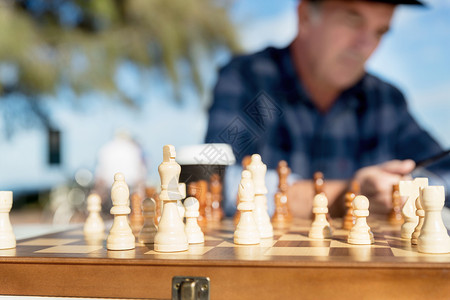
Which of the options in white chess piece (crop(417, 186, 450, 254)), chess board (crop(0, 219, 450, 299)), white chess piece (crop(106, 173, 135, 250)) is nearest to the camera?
chess board (crop(0, 219, 450, 299))

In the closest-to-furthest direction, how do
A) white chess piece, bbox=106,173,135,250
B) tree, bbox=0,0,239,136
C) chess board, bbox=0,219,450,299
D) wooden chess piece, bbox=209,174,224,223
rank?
chess board, bbox=0,219,450,299
white chess piece, bbox=106,173,135,250
wooden chess piece, bbox=209,174,224,223
tree, bbox=0,0,239,136

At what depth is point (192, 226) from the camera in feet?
4.21

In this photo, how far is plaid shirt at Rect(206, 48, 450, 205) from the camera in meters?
3.03

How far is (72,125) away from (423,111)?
4.15 metres

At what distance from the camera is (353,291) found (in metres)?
0.95

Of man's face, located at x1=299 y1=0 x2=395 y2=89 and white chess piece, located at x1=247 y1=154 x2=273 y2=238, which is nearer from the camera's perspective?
white chess piece, located at x1=247 y1=154 x2=273 y2=238

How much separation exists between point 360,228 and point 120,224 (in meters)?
0.60

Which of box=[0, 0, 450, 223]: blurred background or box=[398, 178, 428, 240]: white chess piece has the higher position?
box=[0, 0, 450, 223]: blurred background

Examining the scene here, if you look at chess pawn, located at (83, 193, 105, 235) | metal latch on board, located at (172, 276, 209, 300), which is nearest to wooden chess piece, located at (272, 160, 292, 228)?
chess pawn, located at (83, 193, 105, 235)

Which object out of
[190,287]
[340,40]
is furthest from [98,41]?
[190,287]

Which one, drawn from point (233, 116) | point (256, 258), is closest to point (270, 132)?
point (233, 116)

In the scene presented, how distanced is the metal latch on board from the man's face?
2.42 meters

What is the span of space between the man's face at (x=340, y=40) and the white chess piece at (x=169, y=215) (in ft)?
7.27

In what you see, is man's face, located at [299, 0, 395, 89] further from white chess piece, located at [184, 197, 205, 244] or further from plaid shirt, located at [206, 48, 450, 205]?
white chess piece, located at [184, 197, 205, 244]
